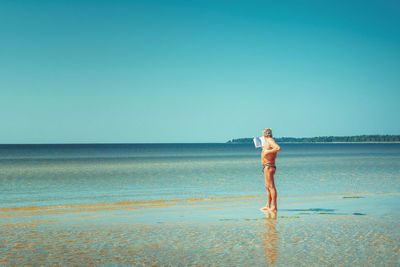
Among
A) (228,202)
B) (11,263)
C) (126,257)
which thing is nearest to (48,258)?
(11,263)

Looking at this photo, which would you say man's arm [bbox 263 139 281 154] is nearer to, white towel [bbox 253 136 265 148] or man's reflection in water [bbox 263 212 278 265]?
white towel [bbox 253 136 265 148]

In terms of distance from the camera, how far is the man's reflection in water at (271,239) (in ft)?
21.6

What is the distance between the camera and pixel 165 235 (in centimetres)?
819

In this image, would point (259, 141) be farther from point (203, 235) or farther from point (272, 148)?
point (203, 235)

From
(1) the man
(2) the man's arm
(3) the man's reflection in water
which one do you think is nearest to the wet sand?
(3) the man's reflection in water

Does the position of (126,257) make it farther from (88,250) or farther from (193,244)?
(193,244)

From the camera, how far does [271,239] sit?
7.79 metres

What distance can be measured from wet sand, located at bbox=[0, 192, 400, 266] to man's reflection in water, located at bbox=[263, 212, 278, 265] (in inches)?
0.6

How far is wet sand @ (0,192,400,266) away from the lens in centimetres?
654

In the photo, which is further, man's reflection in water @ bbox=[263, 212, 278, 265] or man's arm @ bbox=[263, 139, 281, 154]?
man's arm @ bbox=[263, 139, 281, 154]

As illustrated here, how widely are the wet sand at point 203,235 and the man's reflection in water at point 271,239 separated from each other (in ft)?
0.05

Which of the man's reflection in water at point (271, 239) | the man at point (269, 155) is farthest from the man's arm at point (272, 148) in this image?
the man's reflection in water at point (271, 239)

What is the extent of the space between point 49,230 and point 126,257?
9.54 feet

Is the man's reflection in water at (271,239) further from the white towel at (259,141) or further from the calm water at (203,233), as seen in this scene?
the white towel at (259,141)
